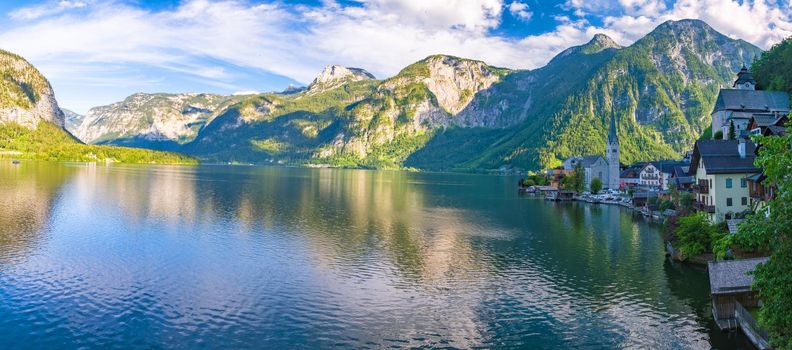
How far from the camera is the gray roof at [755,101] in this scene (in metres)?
122

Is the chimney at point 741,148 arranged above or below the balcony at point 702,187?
above

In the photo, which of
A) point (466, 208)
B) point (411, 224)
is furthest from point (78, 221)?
point (466, 208)

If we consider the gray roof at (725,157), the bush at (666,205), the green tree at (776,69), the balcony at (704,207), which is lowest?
the bush at (666,205)

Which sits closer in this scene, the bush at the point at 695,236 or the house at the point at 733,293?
the house at the point at 733,293

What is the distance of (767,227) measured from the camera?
2372 cm

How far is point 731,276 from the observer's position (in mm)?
38000

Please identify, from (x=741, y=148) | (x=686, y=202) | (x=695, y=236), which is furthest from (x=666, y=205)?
(x=695, y=236)

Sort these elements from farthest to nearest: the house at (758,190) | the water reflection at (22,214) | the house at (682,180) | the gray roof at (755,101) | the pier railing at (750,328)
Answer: the gray roof at (755,101) < the house at (682,180) < the water reflection at (22,214) < the house at (758,190) < the pier railing at (750,328)

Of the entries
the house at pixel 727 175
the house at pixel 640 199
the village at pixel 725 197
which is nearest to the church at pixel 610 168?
the village at pixel 725 197

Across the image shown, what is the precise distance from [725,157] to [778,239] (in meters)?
54.6

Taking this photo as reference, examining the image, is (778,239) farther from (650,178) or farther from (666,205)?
(650,178)

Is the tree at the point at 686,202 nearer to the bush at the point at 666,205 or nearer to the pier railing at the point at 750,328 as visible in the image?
Answer: the bush at the point at 666,205

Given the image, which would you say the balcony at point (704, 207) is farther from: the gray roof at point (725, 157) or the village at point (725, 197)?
the gray roof at point (725, 157)

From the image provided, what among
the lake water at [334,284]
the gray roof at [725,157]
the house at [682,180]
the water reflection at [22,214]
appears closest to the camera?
the lake water at [334,284]
